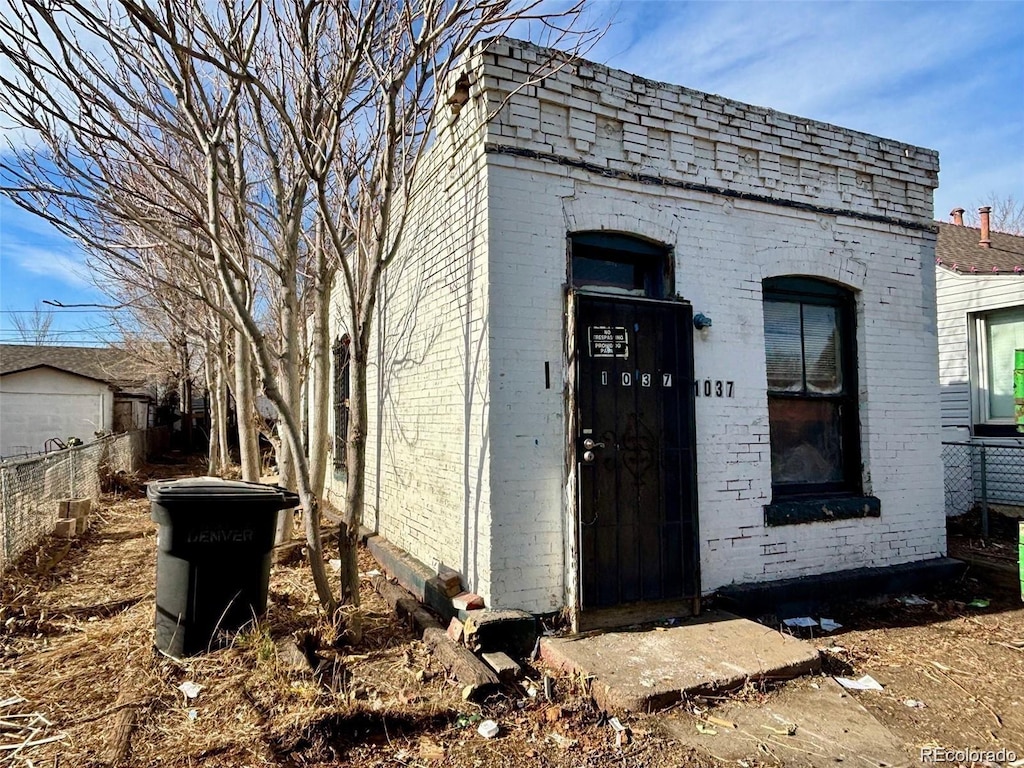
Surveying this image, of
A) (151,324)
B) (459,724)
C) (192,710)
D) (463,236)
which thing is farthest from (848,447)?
(151,324)

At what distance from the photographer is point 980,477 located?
896 centimetres

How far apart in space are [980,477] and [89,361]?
31957mm

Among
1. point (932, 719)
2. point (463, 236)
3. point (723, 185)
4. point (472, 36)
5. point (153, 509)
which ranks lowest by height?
point (932, 719)

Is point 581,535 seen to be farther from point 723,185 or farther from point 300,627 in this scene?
point 723,185

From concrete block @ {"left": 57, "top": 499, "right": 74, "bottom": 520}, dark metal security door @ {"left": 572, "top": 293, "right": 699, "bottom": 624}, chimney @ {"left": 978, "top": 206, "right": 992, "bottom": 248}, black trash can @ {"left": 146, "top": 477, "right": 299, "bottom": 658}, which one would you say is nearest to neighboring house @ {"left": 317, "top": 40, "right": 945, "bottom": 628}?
dark metal security door @ {"left": 572, "top": 293, "right": 699, "bottom": 624}

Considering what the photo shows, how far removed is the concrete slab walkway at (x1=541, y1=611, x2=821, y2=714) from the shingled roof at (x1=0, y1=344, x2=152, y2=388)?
22.0m

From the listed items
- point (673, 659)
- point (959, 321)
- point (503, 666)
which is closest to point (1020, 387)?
point (673, 659)

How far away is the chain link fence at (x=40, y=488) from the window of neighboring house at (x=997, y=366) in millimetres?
12027

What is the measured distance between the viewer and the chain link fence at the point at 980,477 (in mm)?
8688

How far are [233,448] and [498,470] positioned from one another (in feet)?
74.0

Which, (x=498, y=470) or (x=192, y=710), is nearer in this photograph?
(x=192, y=710)

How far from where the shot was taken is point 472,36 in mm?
4578

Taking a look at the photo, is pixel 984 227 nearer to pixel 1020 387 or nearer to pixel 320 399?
pixel 1020 387

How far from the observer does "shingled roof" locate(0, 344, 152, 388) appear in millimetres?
22391
